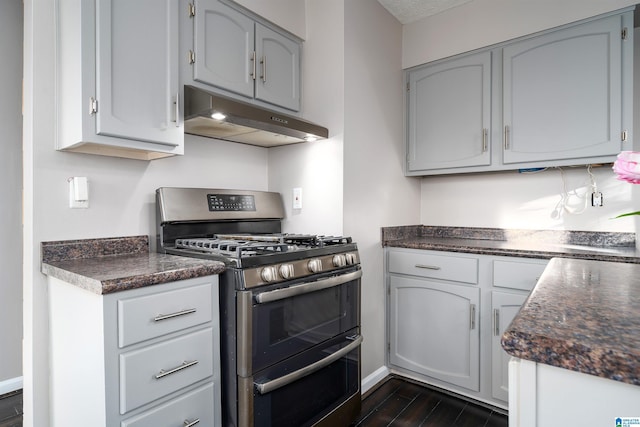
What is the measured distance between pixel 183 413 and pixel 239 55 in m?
1.68

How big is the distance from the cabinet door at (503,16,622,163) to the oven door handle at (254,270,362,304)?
1.34 m

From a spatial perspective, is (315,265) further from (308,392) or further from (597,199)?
(597,199)

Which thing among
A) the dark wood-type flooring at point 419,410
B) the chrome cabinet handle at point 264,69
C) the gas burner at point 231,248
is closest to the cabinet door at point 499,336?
the dark wood-type flooring at point 419,410

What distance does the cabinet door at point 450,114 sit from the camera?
2354mm

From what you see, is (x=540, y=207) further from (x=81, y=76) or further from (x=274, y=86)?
(x=81, y=76)

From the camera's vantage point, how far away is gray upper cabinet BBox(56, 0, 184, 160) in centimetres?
133

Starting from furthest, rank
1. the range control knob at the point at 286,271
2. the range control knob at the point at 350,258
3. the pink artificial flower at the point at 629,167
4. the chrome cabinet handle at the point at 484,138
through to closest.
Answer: the chrome cabinet handle at the point at 484,138, the range control knob at the point at 350,258, the range control knob at the point at 286,271, the pink artificial flower at the point at 629,167

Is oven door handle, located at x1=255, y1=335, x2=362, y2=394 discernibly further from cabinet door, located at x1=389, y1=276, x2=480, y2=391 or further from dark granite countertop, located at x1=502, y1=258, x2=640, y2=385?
dark granite countertop, located at x1=502, y1=258, x2=640, y2=385

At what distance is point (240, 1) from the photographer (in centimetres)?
188

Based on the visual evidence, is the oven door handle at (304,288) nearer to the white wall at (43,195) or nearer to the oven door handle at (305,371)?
the oven door handle at (305,371)

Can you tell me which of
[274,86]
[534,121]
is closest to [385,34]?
[274,86]

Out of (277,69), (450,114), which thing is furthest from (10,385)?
(450,114)

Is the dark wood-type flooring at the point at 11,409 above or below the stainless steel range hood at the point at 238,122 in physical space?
below

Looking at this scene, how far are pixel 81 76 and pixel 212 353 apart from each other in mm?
1142
